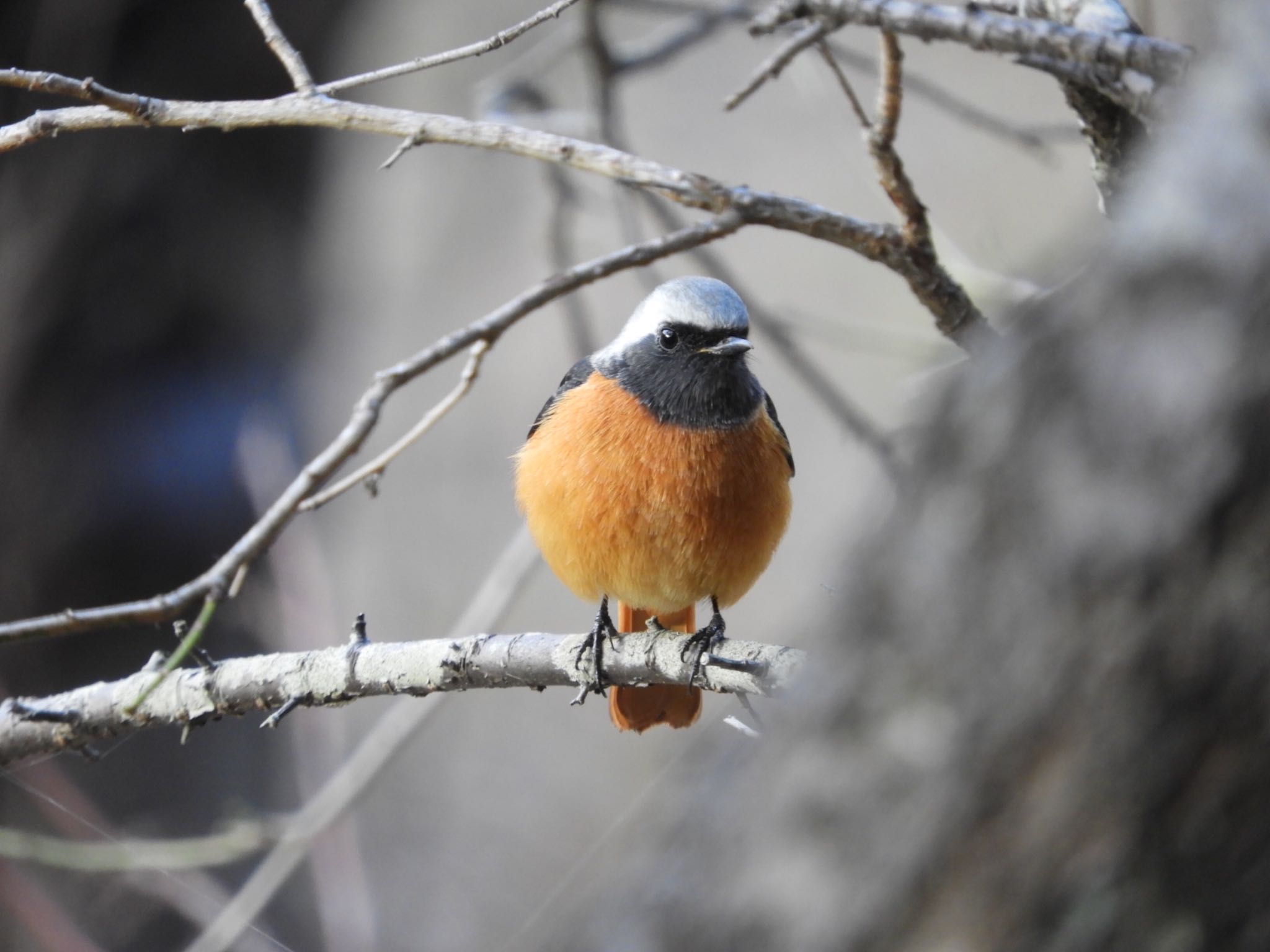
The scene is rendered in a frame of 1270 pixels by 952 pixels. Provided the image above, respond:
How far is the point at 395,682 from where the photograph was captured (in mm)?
1738

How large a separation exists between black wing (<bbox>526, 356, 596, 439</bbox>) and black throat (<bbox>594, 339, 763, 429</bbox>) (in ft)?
0.59

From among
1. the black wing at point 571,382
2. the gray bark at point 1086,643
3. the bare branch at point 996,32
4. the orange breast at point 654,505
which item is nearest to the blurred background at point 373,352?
the orange breast at point 654,505

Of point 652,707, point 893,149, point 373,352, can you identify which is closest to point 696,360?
point 893,149

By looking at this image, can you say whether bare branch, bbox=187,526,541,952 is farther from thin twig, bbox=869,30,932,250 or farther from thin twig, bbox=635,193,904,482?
thin twig, bbox=869,30,932,250

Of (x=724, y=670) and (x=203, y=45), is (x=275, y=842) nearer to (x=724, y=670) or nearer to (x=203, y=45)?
(x=724, y=670)

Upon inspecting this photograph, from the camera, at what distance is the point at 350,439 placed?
109 centimetres

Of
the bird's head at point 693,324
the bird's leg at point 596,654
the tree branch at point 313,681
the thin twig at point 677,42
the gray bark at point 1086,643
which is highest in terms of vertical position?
the thin twig at point 677,42

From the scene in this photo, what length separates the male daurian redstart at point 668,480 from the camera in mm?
2062

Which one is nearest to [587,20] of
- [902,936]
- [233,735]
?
[902,936]

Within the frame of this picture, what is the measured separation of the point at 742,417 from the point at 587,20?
1.12 meters

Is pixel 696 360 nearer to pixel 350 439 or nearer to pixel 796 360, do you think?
pixel 796 360

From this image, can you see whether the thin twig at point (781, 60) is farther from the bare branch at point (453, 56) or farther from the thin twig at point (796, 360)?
the thin twig at point (796, 360)

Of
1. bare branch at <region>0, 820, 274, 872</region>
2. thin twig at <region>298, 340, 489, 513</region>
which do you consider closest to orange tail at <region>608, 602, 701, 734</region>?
bare branch at <region>0, 820, 274, 872</region>

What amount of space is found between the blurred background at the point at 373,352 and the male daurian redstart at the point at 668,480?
0.67ft
